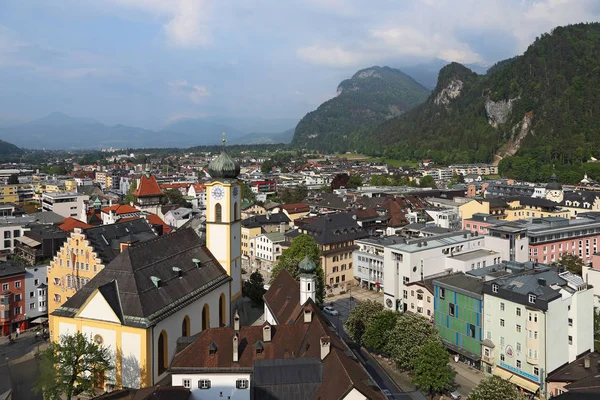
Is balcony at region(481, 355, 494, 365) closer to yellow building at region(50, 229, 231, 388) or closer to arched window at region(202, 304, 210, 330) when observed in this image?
arched window at region(202, 304, 210, 330)

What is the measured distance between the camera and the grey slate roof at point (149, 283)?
28.2 m

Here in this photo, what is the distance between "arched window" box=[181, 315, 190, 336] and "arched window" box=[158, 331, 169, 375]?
1.93 metres

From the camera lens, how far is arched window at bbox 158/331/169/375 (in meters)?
28.9

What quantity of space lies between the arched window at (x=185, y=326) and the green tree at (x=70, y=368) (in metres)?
5.40

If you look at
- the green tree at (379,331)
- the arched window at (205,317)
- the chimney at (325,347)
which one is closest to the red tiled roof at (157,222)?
the arched window at (205,317)

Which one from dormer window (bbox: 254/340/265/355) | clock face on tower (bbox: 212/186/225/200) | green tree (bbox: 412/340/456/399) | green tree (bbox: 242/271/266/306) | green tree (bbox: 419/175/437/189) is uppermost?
clock face on tower (bbox: 212/186/225/200)

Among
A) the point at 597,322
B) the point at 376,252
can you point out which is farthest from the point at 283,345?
the point at 376,252

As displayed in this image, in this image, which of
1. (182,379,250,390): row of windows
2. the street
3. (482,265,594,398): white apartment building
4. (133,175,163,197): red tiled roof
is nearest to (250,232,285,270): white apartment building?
(133,175,163,197): red tiled roof

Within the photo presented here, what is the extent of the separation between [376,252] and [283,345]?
95.8 feet

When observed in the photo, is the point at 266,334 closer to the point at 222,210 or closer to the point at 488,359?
the point at 222,210

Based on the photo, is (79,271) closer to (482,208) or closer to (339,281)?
(339,281)

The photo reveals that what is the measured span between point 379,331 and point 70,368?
20293 millimetres

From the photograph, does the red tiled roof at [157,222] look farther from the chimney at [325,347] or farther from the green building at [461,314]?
the chimney at [325,347]

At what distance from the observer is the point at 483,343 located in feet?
118
